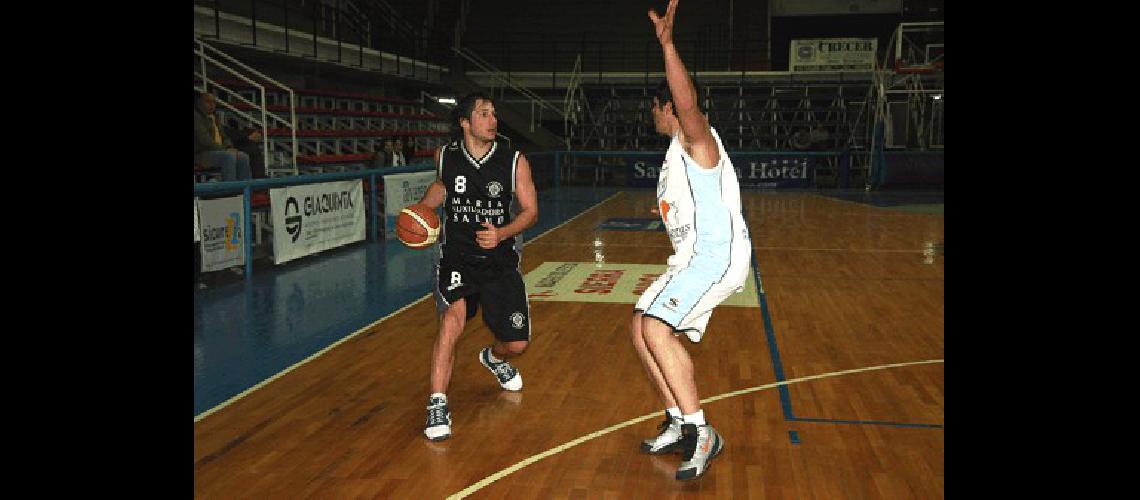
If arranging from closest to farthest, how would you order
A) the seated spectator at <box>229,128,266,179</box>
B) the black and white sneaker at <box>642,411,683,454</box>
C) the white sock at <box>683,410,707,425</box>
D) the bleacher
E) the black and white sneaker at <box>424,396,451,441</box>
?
the white sock at <box>683,410,707,425</box> → the black and white sneaker at <box>642,411,683,454</box> → the black and white sneaker at <box>424,396,451,441</box> → the seated spectator at <box>229,128,266,179</box> → the bleacher

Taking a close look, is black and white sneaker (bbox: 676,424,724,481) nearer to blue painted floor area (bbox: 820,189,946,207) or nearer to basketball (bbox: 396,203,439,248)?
basketball (bbox: 396,203,439,248)

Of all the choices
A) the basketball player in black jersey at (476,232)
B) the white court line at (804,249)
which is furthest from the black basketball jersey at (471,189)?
the white court line at (804,249)

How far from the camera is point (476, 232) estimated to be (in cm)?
504

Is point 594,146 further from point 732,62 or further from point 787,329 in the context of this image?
point 787,329

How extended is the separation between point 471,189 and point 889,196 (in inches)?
763

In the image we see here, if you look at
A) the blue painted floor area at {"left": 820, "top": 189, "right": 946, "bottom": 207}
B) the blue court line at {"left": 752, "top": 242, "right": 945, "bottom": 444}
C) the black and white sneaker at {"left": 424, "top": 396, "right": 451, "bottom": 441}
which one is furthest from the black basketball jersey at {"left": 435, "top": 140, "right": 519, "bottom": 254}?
the blue painted floor area at {"left": 820, "top": 189, "right": 946, "bottom": 207}

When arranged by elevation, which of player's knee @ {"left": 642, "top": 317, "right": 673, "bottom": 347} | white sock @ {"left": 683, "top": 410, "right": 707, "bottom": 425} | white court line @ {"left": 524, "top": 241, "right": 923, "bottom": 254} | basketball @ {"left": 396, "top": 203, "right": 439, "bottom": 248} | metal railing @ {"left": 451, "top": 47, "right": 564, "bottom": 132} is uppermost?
metal railing @ {"left": 451, "top": 47, "right": 564, "bottom": 132}

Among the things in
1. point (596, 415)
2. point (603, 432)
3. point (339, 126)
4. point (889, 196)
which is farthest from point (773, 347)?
point (889, 196)

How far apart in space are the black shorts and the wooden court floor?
0.53m

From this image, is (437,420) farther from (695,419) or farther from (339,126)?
(339,126)

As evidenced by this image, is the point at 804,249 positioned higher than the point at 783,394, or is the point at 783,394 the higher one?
the point at 804,249

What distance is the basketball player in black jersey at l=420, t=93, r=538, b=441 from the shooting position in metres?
5.06
